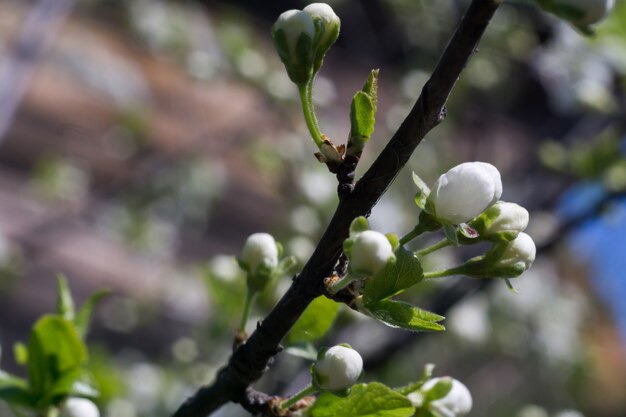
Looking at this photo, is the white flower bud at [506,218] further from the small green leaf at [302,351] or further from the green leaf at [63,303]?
the green leaf at [63,303]

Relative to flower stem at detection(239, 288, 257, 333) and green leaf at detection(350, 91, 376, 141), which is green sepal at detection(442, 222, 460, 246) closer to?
green leaf at detection(350, 91, 376, 141)

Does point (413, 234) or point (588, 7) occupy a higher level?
point (588, 7)

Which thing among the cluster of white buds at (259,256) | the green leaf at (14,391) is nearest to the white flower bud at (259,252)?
the cluster of white buds at (259,256)

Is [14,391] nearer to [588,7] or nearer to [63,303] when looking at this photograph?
[63,303]

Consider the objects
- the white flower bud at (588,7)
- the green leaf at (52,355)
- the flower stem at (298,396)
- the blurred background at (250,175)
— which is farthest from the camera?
the blurred background at (250,175)

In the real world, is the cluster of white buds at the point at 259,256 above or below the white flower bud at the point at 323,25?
below

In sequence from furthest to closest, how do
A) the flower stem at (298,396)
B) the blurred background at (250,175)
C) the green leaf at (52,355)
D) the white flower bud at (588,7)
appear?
the blurred background at (250,175)
the green leaf at (52,355)
the flower stem at (298,396)
the white flower bud at (588,7)

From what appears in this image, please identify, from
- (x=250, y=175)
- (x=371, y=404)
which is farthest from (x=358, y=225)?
(x=250, y=175)
